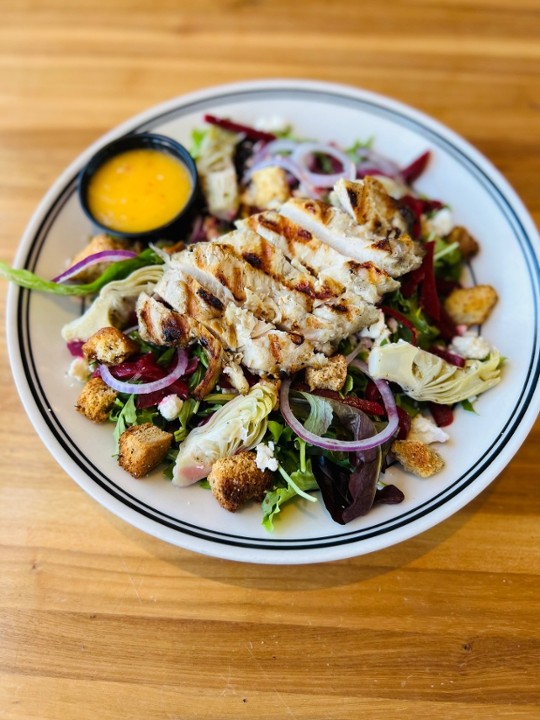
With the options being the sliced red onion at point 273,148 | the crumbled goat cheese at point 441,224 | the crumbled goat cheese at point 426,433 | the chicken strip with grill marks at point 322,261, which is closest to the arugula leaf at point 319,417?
the crumbled goat cheese at point 426,433

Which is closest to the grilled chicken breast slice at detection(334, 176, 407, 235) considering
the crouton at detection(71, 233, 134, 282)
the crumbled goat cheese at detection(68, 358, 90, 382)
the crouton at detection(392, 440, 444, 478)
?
the crouton at detection(392, 440, 444, 478)

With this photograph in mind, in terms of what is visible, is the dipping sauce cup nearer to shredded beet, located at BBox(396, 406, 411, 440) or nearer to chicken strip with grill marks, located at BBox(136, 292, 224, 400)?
chicken strip with grill marks, located at BBox(136, 292, 224, 400)

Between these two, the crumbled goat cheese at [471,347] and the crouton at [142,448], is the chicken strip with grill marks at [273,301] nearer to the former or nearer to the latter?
the crumbled goat cheese at [471,347]

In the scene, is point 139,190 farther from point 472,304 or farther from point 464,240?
point 472,304

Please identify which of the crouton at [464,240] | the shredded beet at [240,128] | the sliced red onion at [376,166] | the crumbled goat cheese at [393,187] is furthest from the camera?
the shredded beet at [240,128]

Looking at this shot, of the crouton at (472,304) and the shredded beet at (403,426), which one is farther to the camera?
the crouton at (472,304)

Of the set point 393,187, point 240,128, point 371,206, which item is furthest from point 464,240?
point 240,128
